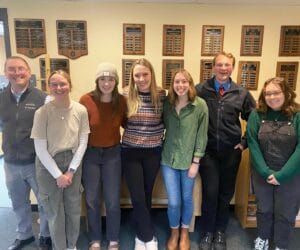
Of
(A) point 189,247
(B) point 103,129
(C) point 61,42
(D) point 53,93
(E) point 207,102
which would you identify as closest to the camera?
(D) point 53,93

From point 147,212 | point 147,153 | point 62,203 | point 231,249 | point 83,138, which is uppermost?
point 83,138

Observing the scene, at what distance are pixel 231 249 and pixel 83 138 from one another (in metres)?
1.48

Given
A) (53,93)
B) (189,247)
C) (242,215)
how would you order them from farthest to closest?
(242,215)
(189,247)
(53,93)

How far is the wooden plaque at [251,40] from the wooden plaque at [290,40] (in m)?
0.23

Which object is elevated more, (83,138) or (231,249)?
(83,138)

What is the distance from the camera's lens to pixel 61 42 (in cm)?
303

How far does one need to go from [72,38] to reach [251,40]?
195 centimetres

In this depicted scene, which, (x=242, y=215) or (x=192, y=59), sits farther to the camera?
(x=192, y=59)

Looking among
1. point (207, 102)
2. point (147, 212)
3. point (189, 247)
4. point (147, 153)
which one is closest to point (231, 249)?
point (189, 247)

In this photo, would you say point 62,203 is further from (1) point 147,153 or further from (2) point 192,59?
(2) point 192,59

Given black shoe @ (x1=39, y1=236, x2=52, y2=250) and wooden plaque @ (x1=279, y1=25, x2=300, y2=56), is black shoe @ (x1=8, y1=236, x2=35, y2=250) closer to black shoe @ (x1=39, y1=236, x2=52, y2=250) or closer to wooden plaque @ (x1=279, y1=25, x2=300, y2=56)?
black shoe @ (x1=39, y1=236, x2=52, y2=250)

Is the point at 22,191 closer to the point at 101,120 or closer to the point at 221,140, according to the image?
the point at 101,120

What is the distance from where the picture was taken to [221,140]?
2051mm

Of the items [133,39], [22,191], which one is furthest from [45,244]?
[133,39]
